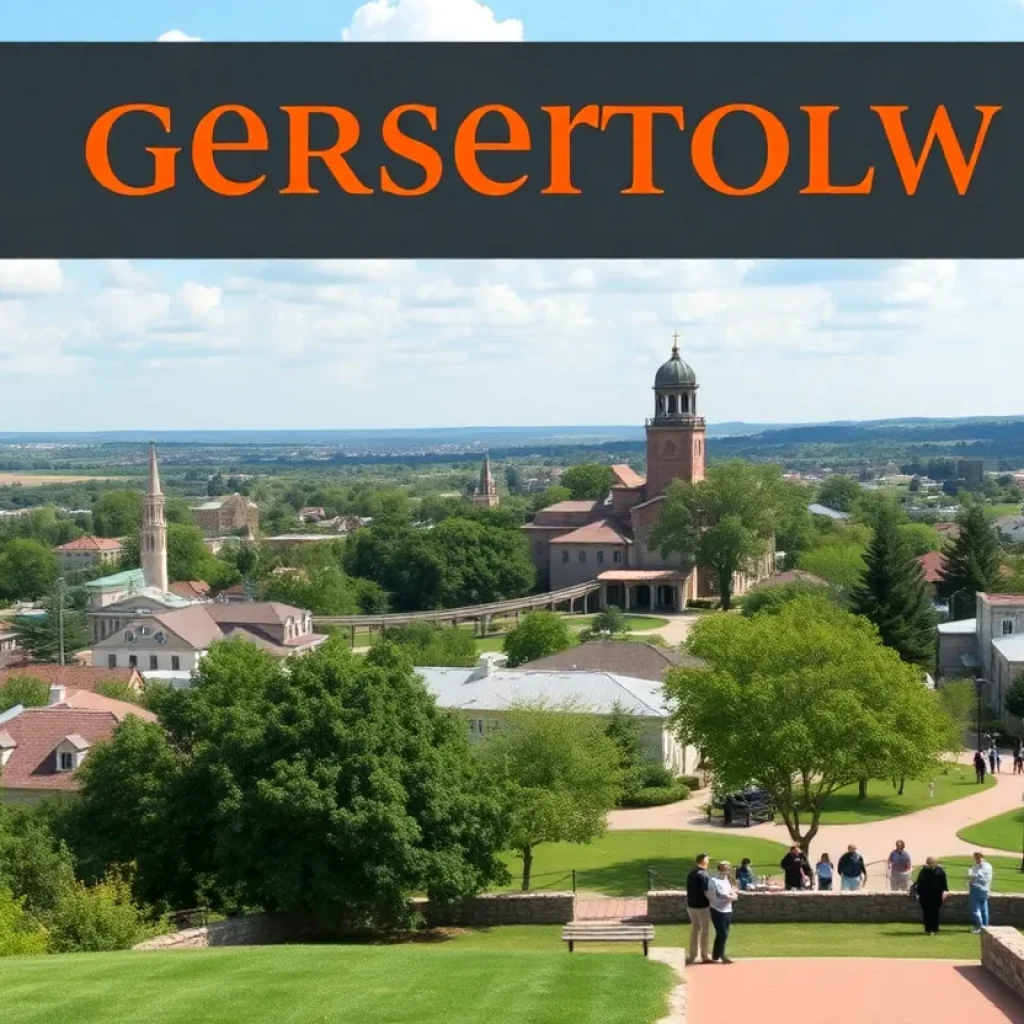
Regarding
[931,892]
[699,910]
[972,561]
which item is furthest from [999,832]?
[972,561]

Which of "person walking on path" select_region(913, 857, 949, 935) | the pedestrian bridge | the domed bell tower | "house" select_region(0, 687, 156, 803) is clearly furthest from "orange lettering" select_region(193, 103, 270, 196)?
the domed bell tower

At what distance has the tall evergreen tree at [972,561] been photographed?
73062 millimetres

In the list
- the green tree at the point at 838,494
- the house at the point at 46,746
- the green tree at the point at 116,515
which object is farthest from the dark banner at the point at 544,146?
the green tree at the point at 838,494

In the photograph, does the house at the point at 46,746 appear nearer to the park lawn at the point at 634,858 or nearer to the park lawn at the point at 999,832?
the park lawn at the point at 634,858

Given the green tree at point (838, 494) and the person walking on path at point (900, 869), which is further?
the green tree at point (838, 494)

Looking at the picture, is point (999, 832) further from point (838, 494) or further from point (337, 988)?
point (838, 494)

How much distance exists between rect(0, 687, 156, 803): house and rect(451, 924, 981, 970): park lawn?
786 inches

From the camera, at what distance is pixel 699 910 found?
15.7 m

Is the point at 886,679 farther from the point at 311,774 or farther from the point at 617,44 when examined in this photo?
the point at 617,44

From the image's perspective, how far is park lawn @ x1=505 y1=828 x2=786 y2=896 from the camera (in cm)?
2952

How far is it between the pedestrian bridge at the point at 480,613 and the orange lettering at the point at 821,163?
6879cm

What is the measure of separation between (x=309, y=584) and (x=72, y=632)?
47.8 feet

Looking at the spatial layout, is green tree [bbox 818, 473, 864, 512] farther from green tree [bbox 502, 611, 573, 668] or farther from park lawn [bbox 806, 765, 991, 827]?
park lawn [bbox 806, 765, 991, 827]

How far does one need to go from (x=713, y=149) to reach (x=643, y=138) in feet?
1.18
